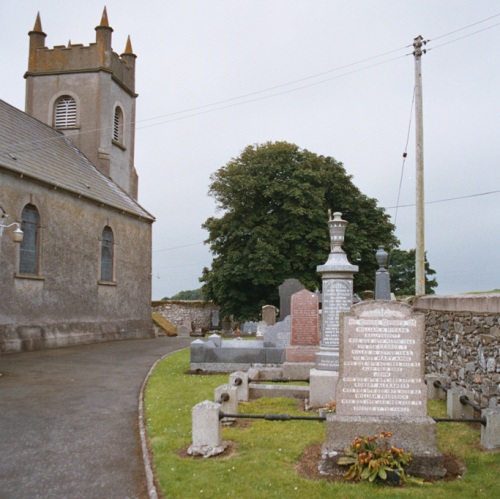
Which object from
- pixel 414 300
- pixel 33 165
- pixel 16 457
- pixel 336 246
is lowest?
pixel 16 457

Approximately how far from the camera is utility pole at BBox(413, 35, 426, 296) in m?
15.9

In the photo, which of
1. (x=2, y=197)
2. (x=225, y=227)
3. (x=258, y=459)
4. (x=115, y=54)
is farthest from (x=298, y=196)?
(x=258, y=459)

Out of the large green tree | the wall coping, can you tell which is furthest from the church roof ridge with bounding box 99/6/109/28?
the wall coping

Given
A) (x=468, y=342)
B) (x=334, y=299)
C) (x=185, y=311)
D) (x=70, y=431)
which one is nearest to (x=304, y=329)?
(x=334, y=299)

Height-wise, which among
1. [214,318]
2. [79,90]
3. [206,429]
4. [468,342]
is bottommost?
[206,429]

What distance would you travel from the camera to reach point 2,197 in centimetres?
1825

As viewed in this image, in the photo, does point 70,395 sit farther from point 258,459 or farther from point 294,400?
point 258,459

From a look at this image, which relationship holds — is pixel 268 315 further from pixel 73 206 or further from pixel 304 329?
pixel 304 329

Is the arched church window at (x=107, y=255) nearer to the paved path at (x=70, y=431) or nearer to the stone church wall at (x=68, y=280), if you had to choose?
the stone church wall at (x=68, y=280)

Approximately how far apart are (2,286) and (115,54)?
662 inches

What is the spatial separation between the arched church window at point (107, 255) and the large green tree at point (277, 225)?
7406 millimetres

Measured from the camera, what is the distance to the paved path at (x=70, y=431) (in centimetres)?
579

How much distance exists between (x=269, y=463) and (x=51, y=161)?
787 inches

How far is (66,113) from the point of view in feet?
94.1
